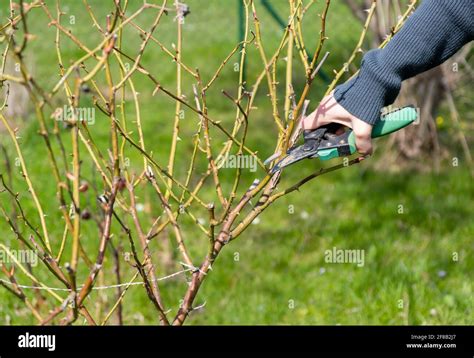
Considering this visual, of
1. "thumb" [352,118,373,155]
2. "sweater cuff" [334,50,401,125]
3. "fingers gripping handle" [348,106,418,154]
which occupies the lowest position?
"thumb" [352,118,373,155]

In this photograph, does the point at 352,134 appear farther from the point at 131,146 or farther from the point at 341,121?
the point at 131,146

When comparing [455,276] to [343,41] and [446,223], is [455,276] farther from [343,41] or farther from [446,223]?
[343,41]

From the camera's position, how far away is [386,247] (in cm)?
459

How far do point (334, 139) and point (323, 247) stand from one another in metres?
2.58

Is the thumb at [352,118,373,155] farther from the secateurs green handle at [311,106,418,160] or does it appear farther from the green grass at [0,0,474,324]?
the green grass at [0,0,474,324]

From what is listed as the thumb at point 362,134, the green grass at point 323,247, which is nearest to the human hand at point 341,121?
the thumb at point 362,134

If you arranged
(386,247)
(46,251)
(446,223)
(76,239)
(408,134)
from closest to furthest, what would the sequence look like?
(76,239) < (46,251) < (386,247) < (446,223) < (408,134)

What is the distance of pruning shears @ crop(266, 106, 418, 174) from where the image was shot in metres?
2.13

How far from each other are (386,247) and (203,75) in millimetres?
3776

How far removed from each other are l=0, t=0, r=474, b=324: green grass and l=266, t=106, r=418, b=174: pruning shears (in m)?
1.72

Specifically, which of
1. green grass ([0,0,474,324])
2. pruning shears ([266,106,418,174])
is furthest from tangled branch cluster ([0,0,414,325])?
green grass ([0,0,474,324])

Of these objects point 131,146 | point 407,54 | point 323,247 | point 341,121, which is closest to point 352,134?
point 341,121

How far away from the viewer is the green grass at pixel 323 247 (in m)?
3.96
